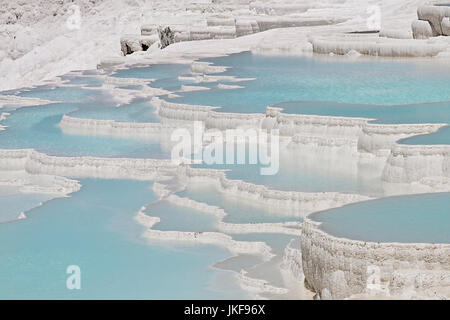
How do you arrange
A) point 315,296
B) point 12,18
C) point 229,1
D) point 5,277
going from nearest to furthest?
1. point 315,296
2. point 5,277
3. point 229,1
4. point 12,18

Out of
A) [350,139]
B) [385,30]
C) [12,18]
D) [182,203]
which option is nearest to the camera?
[182,203]

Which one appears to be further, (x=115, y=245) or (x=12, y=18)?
(x=12, y=18)

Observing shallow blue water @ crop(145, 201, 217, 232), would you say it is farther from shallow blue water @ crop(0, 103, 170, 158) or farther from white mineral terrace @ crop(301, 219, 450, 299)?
white mineral terrace @ crop(301, 219, 450, 299)

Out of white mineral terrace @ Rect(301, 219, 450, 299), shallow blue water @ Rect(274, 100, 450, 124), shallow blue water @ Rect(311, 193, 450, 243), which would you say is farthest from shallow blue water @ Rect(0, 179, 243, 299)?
shallow blue water @ Rect(274, 100, 450, 124)

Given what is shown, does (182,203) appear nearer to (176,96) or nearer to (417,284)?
(417,284)

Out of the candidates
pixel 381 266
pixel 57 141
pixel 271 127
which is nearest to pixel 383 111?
pixel 271 127

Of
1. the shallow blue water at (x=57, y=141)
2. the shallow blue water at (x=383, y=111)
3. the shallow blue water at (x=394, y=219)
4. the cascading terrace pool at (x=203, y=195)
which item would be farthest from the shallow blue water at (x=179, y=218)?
the shallow blue water at (x=383, y=111)

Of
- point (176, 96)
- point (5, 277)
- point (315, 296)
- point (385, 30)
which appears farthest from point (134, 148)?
point (385, 30)
